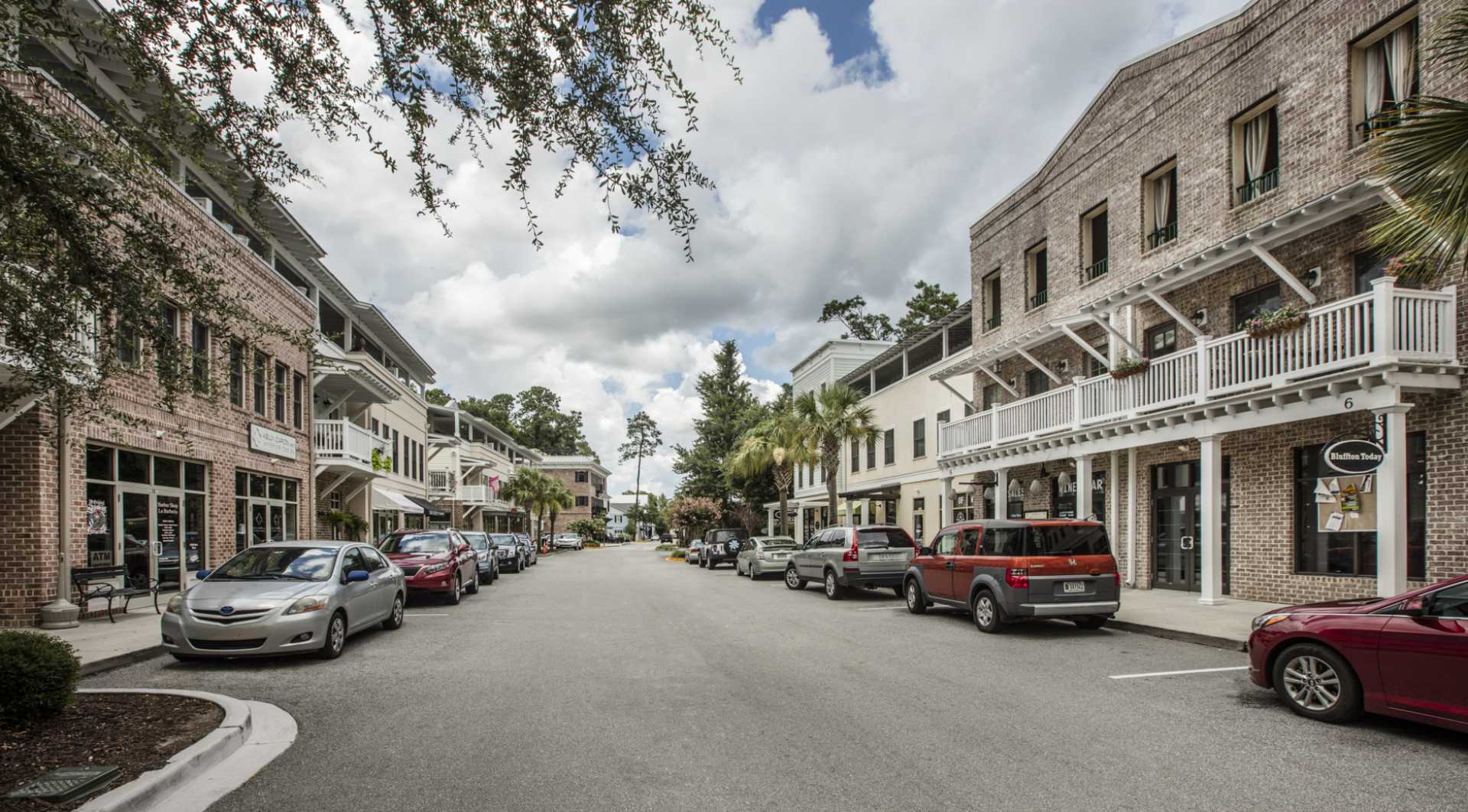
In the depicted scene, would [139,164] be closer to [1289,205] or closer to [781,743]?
Answer: [781,743]

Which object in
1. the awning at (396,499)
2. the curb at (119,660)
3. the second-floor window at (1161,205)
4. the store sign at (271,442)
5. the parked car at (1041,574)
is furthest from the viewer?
the awning at (396,499)

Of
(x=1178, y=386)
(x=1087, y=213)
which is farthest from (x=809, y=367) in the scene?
(x=1178, y=386)

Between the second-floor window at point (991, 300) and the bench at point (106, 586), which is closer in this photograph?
the bench at point (106, 586)

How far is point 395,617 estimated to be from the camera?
13062mm

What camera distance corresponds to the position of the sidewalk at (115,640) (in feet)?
31.6

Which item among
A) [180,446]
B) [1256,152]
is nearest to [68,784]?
[180,446]

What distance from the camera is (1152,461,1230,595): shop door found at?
1670 centimetres

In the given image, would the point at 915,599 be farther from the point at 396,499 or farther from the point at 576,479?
the point at 576,479

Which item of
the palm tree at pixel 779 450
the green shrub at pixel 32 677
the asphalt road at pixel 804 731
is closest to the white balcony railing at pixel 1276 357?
the asphalt road at pixel 804 731

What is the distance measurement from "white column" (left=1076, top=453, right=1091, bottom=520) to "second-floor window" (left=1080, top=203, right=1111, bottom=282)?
4666 mm

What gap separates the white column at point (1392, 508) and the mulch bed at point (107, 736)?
12.8 metres

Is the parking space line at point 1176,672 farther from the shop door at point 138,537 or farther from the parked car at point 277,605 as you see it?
the shop door at point 138,537

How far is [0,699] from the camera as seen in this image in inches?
240

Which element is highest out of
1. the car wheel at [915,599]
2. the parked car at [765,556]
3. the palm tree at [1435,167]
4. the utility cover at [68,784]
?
the palm tree at [1435,167]
